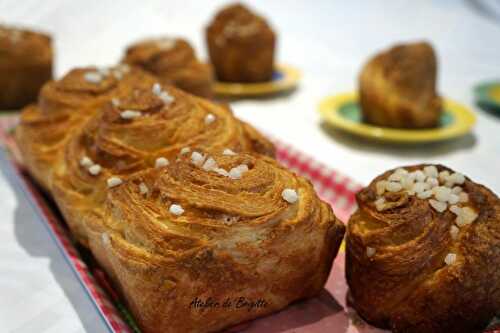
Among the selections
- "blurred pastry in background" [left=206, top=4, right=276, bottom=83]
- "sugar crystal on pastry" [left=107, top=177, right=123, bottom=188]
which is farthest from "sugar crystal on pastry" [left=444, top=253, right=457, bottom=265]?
"blurred pastry in background" [left=206, top=4, right=276, bottom=83]

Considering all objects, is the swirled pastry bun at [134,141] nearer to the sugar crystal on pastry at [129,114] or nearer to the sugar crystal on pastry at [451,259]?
the sugar crystal on pastry at [129,114]

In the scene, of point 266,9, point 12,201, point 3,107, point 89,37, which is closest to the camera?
point 12,201

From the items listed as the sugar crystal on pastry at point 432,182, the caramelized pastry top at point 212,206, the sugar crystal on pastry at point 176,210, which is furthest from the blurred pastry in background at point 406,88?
the sugar crystal on pastry at point 176,210

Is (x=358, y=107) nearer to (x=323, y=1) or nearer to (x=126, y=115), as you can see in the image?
(x=126, y=115)

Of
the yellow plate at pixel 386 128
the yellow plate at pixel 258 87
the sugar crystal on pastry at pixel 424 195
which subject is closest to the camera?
the sugar crystal on pastry at pixel 424 195

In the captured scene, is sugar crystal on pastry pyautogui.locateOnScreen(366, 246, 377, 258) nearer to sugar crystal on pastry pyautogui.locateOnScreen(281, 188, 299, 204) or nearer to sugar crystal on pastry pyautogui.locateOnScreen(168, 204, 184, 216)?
sugar crystal on pastry pyautogui.locateOnScreen(281, 188, 299, 204)

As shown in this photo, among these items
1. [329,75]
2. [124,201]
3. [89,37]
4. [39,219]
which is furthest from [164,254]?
[89,37]
